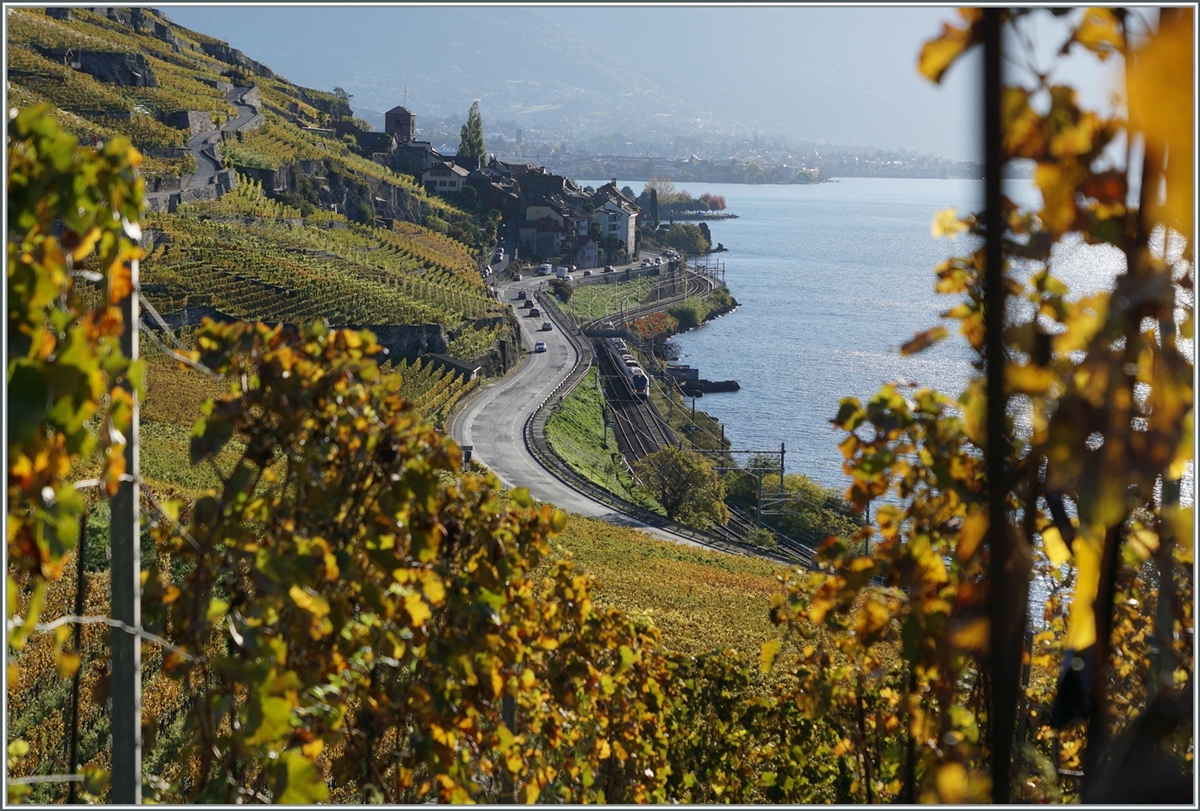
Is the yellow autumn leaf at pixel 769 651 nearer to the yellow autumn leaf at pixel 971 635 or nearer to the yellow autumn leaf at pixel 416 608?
the yellow autumn leaf at pixel 416 608

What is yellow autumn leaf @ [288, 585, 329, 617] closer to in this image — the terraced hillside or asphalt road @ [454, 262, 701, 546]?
asphalt road @ [454, 262, 701, 546]

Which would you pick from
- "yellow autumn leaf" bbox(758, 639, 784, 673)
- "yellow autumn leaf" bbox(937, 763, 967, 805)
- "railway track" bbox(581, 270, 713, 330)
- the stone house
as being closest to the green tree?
"yellow autumn leaf" bbox(937, 763, 967, 805)

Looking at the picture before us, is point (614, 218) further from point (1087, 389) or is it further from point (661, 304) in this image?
point (1087, 389)

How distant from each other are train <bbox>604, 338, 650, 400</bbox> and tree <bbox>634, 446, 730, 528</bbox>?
37.4 ft

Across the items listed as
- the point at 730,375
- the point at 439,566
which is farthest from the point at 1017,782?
the point at 730,375

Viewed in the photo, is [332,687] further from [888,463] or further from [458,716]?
Result: [888,463]

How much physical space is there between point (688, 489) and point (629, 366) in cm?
1408

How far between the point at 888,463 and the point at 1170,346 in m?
1.03

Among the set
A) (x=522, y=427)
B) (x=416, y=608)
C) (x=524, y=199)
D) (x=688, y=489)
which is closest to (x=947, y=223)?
(x=416, y=608)

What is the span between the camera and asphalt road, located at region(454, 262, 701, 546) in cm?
1933

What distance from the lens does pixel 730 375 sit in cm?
3909

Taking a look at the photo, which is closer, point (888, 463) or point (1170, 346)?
point (1170, 346)

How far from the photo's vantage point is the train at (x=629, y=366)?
34.3 metres

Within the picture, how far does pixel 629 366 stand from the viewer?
35938 mm
